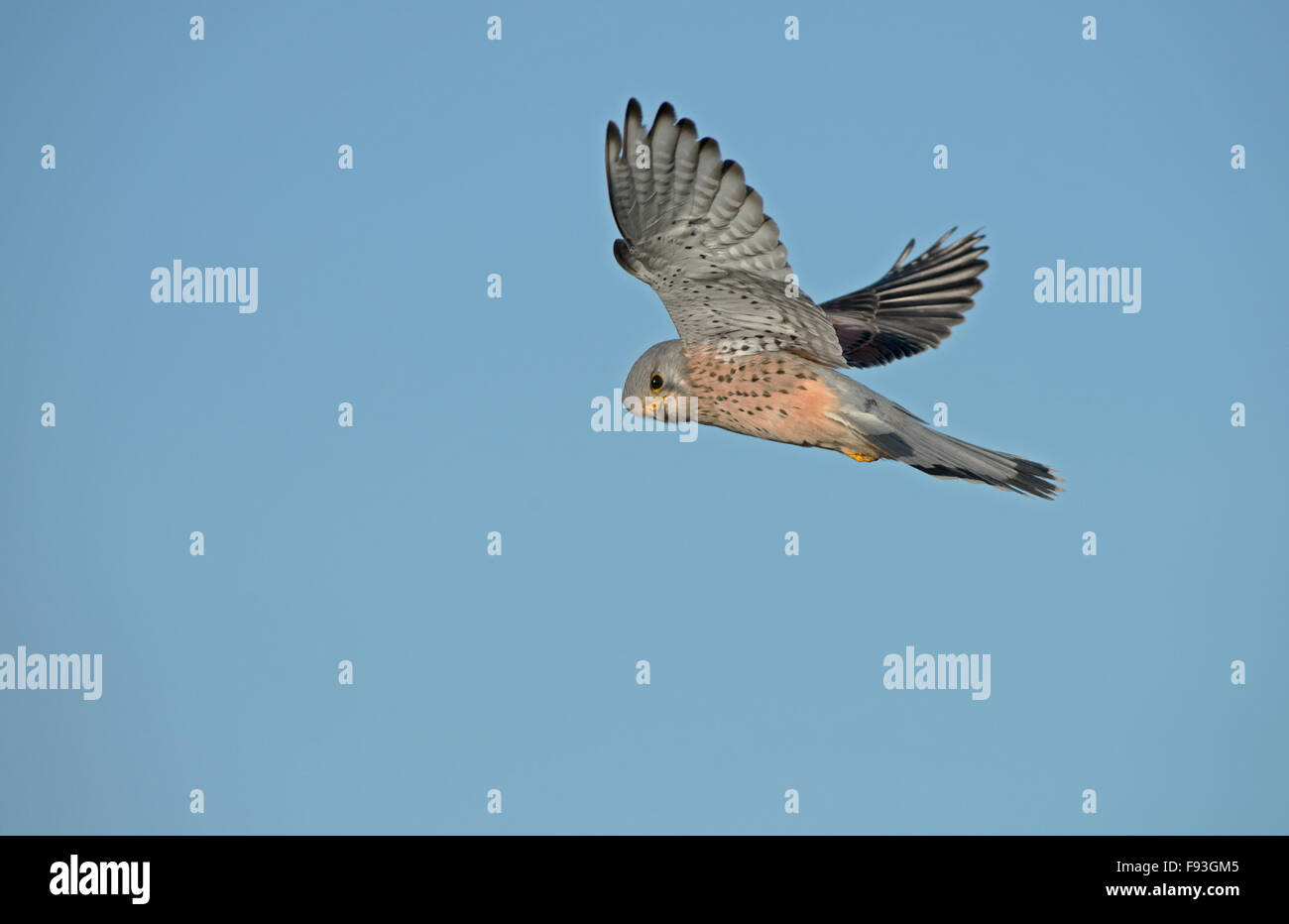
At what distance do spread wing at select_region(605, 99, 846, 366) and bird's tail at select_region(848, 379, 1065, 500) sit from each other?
16.5 inches

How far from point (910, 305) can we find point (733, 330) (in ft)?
7.84

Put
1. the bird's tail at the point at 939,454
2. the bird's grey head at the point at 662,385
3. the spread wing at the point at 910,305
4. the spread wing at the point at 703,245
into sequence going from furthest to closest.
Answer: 1. the spread wing at the point at 910,305
2. the bird's grey head at the point at 662,385
3. the bird's tail at the point at 939,454
4. the spread wing at the point at 703,245

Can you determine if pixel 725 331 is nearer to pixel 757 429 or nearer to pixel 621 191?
pixel 757 429

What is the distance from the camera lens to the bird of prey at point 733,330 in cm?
679

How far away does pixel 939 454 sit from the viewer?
7359mm

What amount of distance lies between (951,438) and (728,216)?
1.86 m

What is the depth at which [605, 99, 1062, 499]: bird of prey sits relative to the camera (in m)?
6.79

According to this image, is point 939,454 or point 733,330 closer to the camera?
point 939,454

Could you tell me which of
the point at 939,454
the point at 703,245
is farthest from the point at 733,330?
the point at 939,454

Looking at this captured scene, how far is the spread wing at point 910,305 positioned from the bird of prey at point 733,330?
1.52 meters

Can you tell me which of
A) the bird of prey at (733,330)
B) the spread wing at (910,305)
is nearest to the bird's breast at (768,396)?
the bird of prey at (733,330)

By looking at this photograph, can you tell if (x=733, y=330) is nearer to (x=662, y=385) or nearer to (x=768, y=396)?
(x=768, y=396)

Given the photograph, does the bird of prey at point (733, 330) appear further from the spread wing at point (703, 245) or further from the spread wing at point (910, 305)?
the spread wing at point (910, 305)
